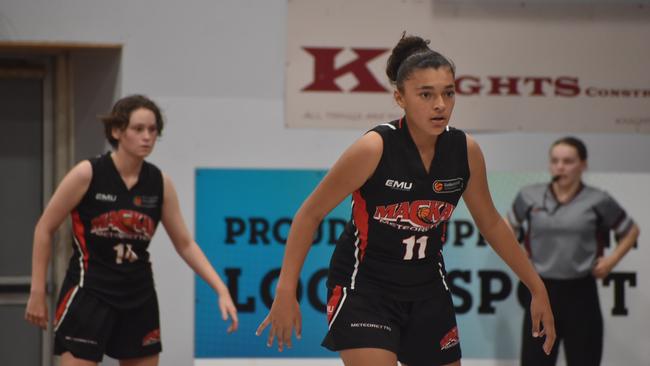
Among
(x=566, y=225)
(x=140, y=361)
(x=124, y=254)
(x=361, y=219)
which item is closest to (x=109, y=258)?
(x=124, y=254)

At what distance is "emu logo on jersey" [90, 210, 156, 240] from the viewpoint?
13.9ft

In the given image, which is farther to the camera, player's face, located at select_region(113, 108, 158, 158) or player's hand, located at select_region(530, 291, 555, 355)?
player's face, located at select_region(113, 108, 158, 158)

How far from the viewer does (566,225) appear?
5.59 m

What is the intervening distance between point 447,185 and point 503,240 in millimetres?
319

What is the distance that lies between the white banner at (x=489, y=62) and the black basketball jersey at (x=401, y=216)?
2.64 meters

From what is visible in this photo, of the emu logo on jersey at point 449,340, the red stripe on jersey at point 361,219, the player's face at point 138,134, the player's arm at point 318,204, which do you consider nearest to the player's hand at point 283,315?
the player's arm at point 318,204

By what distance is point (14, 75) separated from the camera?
6.03 m

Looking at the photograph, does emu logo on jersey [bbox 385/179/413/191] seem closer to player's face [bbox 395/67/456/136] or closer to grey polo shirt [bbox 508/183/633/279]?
player's face [bbox 395/67/456/136]

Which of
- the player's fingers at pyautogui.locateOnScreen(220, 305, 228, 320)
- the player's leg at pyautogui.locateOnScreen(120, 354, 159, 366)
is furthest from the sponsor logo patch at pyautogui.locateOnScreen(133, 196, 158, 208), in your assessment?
the player's leg at pyautogui.locateOnScreen(120, 354, 159, 366)

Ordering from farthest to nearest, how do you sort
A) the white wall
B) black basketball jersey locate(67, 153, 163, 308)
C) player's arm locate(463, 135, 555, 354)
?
the white wall < black basketball jersey locate(67, 153, 163, 308) < player's arm locate(463, 135, 555, 354)

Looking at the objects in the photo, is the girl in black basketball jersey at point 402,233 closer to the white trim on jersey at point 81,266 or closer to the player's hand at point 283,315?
the player's hand at point 283,315

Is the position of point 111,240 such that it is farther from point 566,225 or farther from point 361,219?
point 566,225

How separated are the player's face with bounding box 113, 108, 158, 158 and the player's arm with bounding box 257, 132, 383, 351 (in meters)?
1.44

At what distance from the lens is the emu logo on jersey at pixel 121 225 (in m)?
4.22
